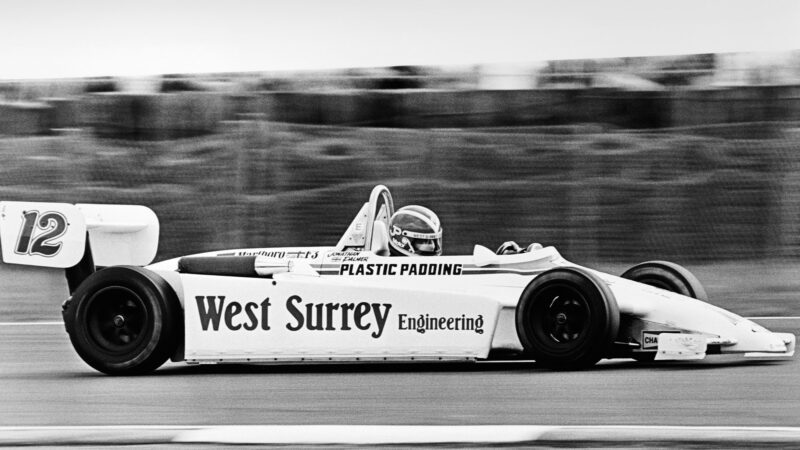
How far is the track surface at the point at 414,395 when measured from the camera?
5.52 meters

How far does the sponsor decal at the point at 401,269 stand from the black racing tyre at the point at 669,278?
1247 mm

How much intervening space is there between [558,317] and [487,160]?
6900mm

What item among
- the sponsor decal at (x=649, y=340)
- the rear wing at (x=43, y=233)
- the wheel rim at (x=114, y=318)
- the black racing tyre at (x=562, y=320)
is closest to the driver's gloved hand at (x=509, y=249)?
the black racing tyre at (x=562, y=320)

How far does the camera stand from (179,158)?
50.1 ft

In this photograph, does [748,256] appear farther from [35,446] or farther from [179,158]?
[35,446]

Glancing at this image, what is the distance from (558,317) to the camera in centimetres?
677

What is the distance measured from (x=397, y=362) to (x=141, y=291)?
1.51 metres

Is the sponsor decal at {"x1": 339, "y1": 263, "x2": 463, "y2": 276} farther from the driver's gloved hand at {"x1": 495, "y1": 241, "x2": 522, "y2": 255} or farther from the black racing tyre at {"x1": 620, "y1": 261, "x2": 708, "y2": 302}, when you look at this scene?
the black racing tyre at {"x1": 620, "y1": 261, "x2": 708, "y2": 302}

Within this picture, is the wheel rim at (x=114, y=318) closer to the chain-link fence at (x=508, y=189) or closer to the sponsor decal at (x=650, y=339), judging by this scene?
the sponsor decal at (x=650, y=339)

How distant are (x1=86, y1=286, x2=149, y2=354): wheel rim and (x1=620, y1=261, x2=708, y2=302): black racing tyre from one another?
286cm

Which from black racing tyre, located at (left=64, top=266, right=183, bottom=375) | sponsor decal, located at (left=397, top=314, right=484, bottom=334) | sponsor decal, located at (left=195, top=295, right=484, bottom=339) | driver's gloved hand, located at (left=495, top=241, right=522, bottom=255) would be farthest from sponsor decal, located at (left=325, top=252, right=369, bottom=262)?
black racing tyre, located at (left=64, top=266, right=183, bottom=375)

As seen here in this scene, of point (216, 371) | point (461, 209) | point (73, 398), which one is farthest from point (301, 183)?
point (73, 398)

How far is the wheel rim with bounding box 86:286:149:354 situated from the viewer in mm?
7301

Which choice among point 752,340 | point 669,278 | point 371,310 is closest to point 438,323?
point 371,310
